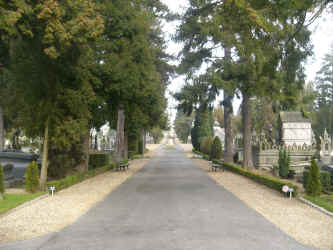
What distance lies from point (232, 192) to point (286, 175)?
26.5 feet

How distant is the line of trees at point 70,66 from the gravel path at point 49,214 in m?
2.30

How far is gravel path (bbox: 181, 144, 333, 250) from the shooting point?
739cm

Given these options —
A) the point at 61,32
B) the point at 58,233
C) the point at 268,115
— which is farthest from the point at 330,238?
the point at 268,115

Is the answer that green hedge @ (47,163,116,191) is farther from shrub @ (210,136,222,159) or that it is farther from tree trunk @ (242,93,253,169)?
shrub @ (210,136,222,159)

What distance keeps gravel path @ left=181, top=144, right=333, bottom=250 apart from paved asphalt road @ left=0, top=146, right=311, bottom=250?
1.15 feet

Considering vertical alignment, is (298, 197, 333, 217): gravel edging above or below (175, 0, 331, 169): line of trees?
below

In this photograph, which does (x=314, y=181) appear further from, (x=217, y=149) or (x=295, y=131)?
(x=217, y=149)

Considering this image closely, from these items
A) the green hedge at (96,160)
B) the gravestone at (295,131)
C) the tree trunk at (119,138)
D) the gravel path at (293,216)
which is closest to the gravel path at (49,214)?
the gravel path at (293,216)

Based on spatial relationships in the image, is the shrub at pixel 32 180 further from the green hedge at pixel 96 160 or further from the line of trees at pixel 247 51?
the green hedge at pixel 96 160

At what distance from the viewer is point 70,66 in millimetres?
15242

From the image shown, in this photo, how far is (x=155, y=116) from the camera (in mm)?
34812

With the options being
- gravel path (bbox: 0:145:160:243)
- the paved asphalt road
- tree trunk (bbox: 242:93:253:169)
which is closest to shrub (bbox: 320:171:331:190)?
the paved asphalt road

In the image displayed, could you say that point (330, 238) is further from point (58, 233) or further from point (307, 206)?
point (58, 233)

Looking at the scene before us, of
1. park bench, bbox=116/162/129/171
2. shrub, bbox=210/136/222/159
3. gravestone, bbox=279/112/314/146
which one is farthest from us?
shrub, bbox=210/136/222/159
